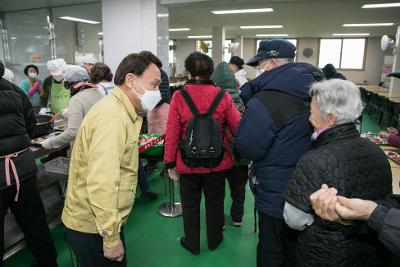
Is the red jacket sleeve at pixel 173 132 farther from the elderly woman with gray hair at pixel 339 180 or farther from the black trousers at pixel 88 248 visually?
the elderly woman with gray hair at pixel 339 180

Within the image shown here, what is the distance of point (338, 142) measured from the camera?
46.3 inches

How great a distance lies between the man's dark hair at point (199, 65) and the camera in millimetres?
2098

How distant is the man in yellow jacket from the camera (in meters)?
1.12

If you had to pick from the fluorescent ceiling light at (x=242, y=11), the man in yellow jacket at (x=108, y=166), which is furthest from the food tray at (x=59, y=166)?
the fluorescent ceiling light at (x=242, y=11)

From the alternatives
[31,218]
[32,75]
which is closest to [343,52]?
[32,75]

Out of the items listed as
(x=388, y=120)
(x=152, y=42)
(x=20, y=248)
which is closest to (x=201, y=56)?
(x=20, y=248)

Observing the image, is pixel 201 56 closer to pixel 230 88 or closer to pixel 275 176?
pixel 230 88

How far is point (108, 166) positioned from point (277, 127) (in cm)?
A: 86

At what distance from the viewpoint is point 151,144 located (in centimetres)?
261

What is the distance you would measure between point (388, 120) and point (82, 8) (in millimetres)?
7408

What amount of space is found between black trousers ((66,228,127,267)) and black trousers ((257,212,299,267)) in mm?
846

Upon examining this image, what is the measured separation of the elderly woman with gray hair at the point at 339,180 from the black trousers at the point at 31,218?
1.53m

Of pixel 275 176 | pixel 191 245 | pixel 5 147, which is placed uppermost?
pixel 5 147

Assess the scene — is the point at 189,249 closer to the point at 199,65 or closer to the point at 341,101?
the point at 199,65
